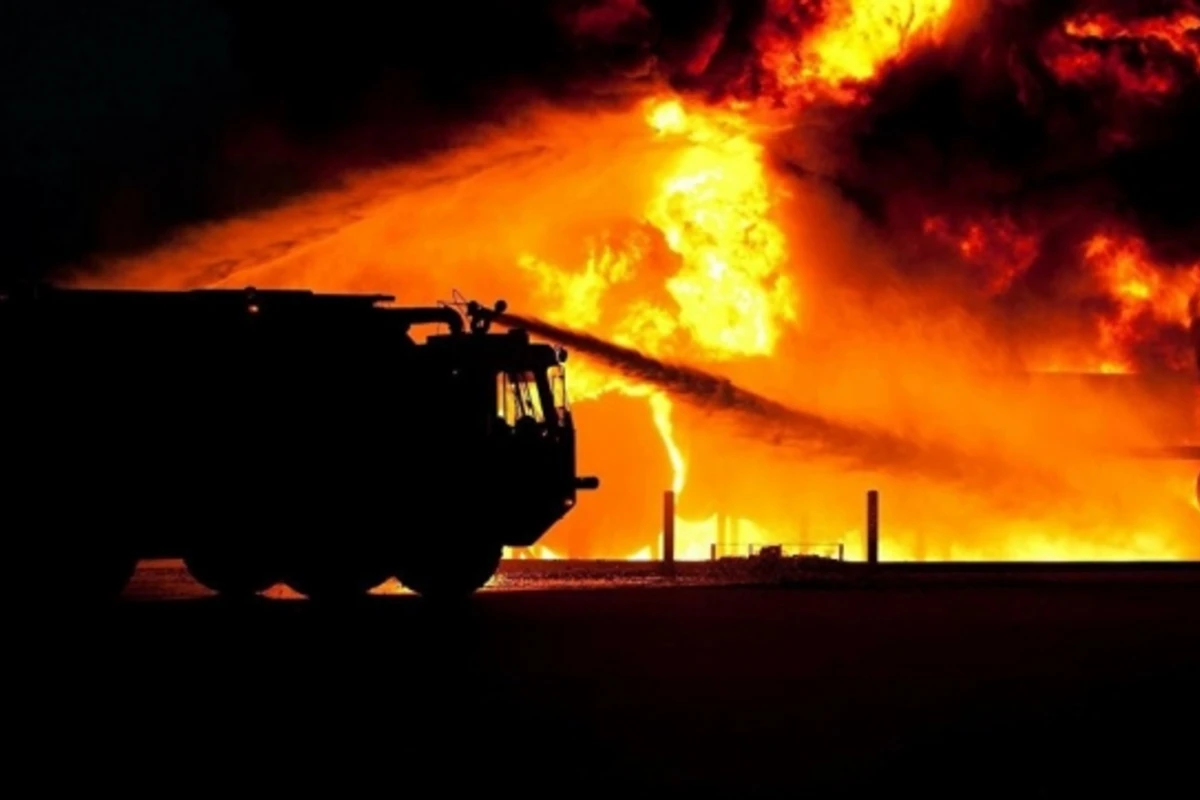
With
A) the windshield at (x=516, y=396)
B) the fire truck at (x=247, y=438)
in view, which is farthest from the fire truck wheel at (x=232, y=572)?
the windshield at (x=516, y=396)

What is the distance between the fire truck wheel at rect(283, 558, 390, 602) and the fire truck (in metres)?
0.03

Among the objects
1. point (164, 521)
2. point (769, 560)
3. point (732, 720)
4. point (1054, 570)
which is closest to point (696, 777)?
point (732, 720)

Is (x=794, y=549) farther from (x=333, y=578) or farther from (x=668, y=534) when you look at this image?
(x=333, y=578)

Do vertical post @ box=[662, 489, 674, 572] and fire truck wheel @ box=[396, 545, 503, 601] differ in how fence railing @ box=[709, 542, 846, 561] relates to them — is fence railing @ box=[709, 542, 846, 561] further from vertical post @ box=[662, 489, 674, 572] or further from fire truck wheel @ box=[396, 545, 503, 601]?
fire truck wheel @ box=[396, 545, 503, 601]

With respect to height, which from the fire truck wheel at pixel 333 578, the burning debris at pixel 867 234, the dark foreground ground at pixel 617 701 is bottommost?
the dark foreground ground at pixel 617 701

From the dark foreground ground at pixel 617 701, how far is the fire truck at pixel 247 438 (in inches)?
40.6

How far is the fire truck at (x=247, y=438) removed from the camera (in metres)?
20.3

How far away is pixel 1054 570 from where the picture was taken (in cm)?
2836

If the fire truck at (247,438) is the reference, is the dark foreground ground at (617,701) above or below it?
below

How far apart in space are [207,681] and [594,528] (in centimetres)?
2192

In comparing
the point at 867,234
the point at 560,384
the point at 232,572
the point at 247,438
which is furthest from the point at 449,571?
the point at 867,234

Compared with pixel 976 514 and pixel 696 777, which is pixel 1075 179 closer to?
pixel 976 514

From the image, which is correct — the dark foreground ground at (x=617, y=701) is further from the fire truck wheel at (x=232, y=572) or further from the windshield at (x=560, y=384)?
the windshield at (x=560, y=384)

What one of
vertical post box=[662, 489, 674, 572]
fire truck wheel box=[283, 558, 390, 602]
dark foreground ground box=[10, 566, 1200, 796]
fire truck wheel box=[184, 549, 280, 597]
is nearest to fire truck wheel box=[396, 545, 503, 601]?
fire truck wheel box=[283, 558, 390, 602]
